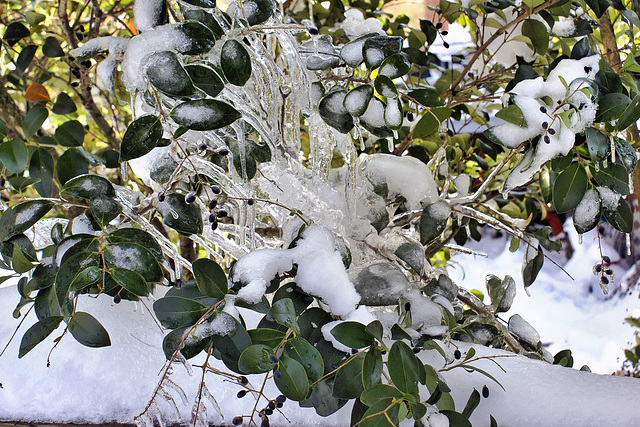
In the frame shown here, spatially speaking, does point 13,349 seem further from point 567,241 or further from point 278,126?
point 567,241

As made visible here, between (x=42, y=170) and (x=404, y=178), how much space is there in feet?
1.42

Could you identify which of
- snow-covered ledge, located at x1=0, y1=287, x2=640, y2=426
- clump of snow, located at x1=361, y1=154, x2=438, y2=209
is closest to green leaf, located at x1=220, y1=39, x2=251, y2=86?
clump of snow, located at x1=361, y1=154, x2=438, y2=209

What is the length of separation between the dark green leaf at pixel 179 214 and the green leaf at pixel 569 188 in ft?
1.16

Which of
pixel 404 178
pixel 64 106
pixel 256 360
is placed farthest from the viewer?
pixel 64 106

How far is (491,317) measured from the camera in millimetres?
736

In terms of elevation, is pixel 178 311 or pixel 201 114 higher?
pixel 201 114

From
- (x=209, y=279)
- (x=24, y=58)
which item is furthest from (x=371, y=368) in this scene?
(x=24, y=58)

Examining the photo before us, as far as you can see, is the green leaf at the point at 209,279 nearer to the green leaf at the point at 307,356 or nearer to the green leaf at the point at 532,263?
the green leaf at the point at 307,356

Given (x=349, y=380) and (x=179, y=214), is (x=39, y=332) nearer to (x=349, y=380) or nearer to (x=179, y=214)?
(x=179, y=214)

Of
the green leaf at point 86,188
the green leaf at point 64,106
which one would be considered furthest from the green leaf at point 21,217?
the green leaf at point 64,106

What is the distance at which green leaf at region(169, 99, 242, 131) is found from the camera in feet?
1.45

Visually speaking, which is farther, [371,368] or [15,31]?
[15,31]

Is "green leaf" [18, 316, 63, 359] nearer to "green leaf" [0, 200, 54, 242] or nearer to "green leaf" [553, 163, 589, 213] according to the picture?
"green leaf" [0, 200, 54, 242]

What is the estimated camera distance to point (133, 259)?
18.0 inches
